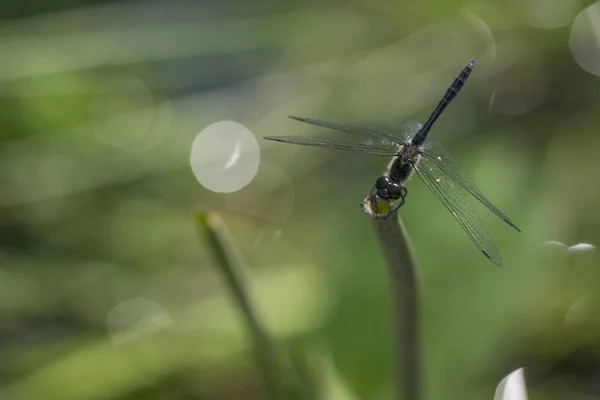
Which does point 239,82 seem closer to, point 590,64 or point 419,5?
point 419,5

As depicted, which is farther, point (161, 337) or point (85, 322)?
point (85, 322)

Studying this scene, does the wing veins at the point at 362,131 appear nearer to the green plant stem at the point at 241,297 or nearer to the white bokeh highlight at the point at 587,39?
the green plant stem at the point at 241,297

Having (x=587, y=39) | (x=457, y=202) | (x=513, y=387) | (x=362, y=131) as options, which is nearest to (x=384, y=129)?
(x=362, y=131)

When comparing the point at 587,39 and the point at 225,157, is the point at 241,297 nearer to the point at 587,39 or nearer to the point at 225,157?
the point at 225,157

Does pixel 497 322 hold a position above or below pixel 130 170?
below

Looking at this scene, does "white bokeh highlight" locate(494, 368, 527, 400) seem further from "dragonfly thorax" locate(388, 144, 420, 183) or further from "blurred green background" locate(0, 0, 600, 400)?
"dragonfly thorax" locate(388, 144, 420, 183)

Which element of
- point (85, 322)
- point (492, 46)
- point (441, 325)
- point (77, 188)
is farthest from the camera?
point (492, 46)

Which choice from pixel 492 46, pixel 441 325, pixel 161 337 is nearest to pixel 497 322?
pixel 441 325

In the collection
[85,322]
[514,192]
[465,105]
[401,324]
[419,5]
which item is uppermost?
[419,5]
